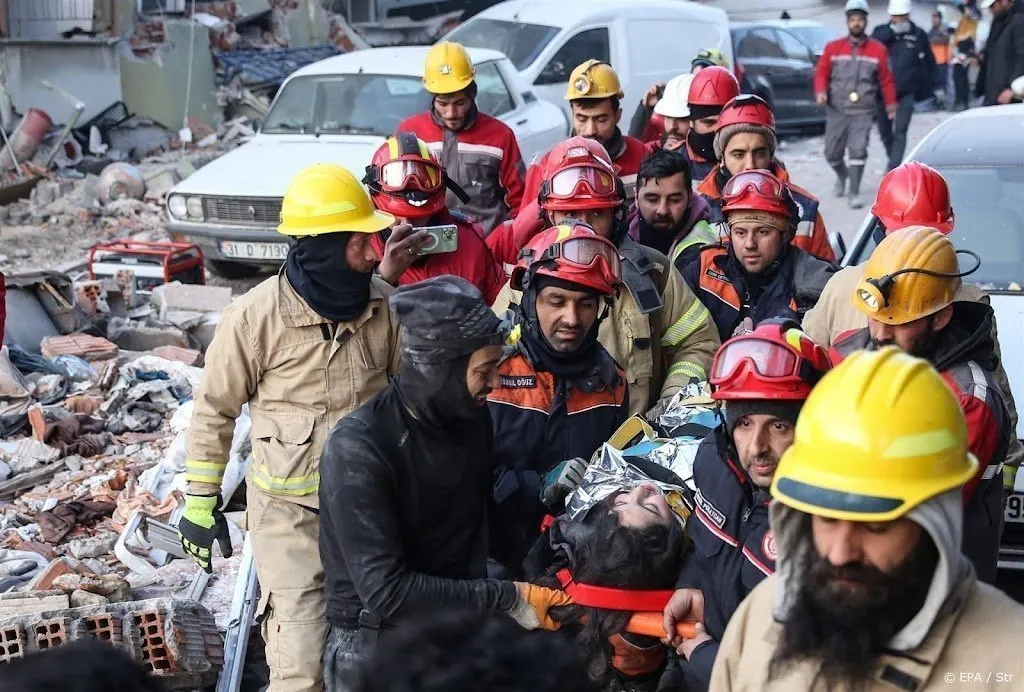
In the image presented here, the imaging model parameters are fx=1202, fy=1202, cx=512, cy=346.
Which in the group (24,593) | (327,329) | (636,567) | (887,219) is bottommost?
(24,593)

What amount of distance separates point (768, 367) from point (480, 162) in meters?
4.32

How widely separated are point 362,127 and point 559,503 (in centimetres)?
770

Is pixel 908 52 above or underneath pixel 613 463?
above

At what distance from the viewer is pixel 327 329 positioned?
434cm

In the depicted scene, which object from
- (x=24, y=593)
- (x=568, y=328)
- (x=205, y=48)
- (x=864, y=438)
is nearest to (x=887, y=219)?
(x=568, y=328)

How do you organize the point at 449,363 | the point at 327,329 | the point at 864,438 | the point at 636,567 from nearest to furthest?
1. the point at 864,438
2. the point at 449,363
3. the point at 636,567
4. the point at 327,329

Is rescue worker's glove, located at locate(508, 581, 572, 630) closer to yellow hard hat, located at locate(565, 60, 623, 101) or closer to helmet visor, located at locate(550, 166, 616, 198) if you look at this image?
helmet visor, located at locate(550, 166, 616, 198)

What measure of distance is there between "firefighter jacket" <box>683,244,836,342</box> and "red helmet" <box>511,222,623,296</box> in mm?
1217

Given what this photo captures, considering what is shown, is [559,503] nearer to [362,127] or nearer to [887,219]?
[887,219]

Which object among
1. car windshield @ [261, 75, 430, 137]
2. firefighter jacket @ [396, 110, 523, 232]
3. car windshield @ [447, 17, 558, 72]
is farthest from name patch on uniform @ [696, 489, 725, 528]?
car windshield @ [447, 17, 558, 72]

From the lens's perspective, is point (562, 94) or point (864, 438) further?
point (562, 94)

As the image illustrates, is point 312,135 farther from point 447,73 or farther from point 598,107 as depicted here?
point 598,107

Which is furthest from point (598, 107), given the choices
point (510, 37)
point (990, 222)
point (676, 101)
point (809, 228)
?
point (510, 37)

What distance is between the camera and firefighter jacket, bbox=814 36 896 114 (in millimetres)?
13133
